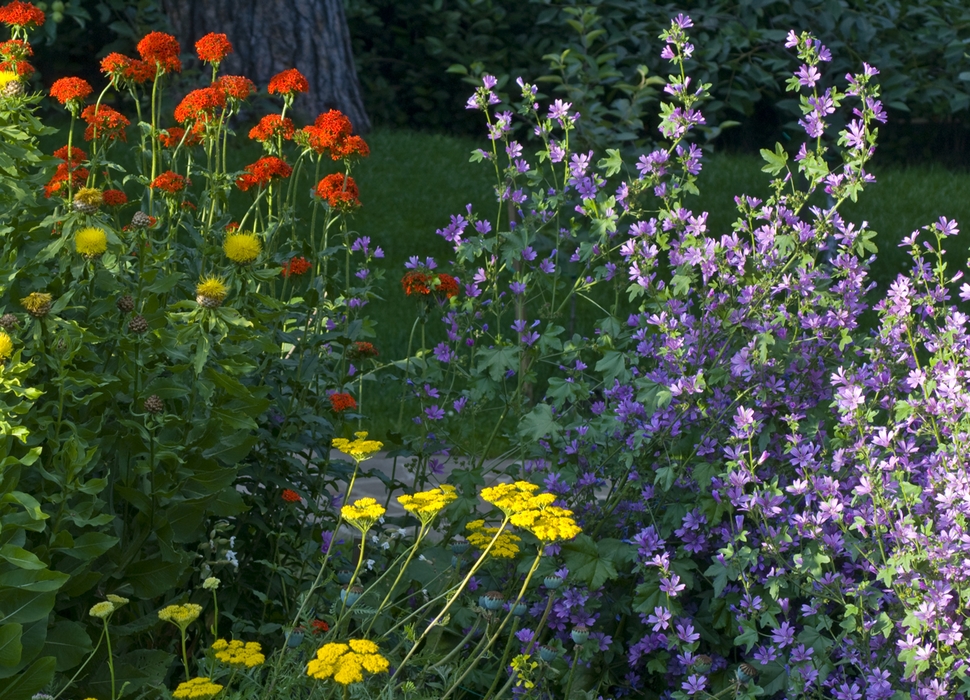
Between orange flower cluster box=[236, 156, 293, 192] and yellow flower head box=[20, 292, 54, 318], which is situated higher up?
orange flower cluster box=[236, 156, 293, 192]

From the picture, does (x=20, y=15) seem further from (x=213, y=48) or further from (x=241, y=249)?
(x=241, y=249)

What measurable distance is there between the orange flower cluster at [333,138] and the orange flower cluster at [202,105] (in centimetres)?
23

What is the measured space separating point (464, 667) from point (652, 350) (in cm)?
97

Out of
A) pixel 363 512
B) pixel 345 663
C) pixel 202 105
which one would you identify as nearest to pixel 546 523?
pixel 363 512

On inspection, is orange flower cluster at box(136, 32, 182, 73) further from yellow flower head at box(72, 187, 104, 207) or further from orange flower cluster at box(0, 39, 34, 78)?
yellow flower head at box(72, 187, 104, 207)

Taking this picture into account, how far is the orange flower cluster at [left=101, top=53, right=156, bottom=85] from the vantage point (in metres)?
2.88

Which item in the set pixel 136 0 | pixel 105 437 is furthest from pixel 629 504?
pixel 136 0

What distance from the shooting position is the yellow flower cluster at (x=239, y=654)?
2031 mm

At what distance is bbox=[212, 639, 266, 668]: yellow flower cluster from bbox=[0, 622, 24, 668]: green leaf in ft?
1.14

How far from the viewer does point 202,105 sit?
2.74 m

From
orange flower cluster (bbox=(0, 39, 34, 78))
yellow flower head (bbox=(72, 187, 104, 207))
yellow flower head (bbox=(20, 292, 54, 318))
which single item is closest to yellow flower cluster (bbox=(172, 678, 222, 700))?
yellow flower head (bbox=(20, 292, 54, 318))

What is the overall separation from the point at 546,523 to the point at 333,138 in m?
1.21

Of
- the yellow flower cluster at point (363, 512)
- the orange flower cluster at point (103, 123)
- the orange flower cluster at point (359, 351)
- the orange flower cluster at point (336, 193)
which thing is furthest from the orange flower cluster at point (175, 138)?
the yellow flower cluster at point (363, 512)

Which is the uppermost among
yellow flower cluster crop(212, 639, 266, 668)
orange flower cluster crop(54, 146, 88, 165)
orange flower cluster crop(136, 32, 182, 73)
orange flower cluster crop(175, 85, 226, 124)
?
orange flower cluster crop(136, 32, 182, 73)
